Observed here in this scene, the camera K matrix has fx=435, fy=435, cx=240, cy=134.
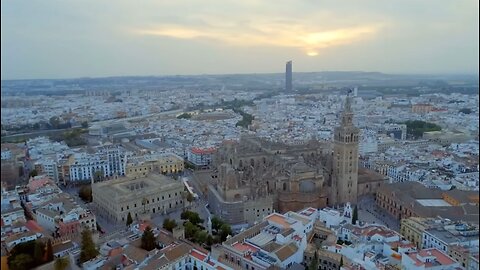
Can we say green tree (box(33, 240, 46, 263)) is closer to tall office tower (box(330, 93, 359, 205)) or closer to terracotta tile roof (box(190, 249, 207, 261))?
terracotta tile roof (box(190, 249, 207, 261))

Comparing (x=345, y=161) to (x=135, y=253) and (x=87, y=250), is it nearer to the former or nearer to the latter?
(x=135, y=253)

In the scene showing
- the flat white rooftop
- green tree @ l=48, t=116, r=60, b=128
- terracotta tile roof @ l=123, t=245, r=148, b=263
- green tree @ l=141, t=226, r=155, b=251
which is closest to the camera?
terracotta tile roof @ l=123, t=245, r=148, b=263

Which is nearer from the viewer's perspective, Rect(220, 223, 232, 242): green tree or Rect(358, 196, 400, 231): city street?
Rect(220, 223, 232, 242): green tree

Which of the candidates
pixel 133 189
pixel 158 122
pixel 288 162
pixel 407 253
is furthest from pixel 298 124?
pixel 407 253

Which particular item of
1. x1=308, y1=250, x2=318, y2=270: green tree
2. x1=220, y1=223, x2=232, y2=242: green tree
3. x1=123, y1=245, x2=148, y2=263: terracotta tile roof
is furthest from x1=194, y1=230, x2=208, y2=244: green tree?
x1=308, y1=250, x2=318, y2=270: green tree

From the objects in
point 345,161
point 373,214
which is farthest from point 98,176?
point 373,214

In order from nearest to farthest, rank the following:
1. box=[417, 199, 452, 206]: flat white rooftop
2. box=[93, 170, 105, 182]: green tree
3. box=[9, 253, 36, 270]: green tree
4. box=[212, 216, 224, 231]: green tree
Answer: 1. box=[9, 253, 36, 270]: green tree
2. box=[212, 216, 224, 231]: green tree
3. box=[417, 199, 452, 206]: flat white rooftop
4. box=[93, 170, 105, 182]: green tree

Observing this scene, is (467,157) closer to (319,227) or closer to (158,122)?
(319,227)
